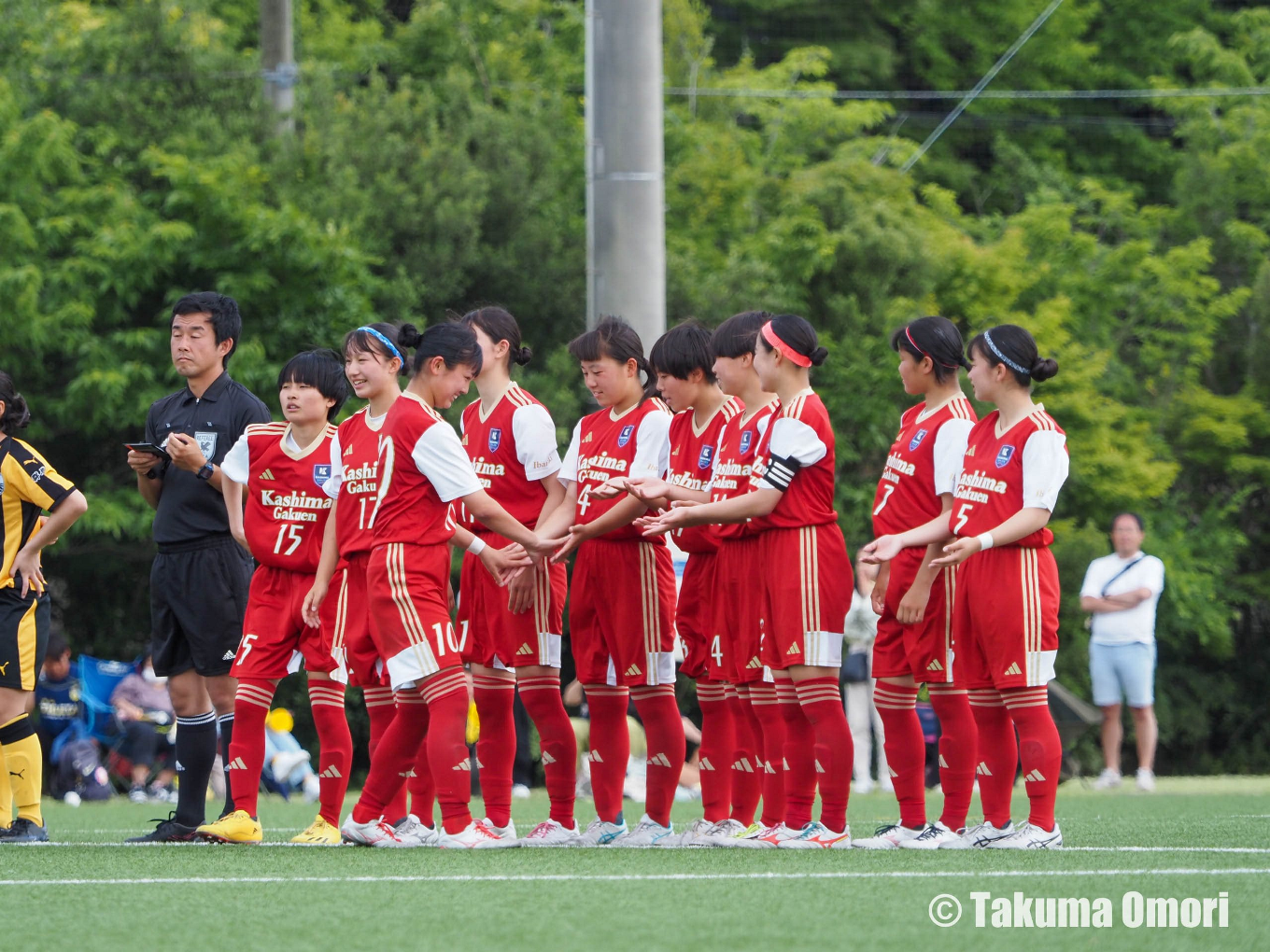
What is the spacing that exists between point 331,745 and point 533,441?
5.07ft

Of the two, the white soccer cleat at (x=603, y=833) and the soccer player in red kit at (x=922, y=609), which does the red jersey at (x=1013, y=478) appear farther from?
the white soccer cleat at (x=603, y=833)

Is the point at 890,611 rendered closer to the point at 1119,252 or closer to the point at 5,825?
the point at 5,825

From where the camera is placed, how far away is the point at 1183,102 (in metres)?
24.6

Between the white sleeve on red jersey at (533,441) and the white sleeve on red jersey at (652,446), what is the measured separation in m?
0.34

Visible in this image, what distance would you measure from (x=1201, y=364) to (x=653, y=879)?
19.3 m

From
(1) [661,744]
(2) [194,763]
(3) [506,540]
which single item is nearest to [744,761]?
(1) [661,744]

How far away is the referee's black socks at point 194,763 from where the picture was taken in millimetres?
6898

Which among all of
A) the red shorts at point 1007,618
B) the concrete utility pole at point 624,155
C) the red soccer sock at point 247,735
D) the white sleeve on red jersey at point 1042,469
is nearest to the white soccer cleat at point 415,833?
the red soccer sock at point 247,735

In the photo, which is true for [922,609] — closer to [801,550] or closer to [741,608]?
[801,550]

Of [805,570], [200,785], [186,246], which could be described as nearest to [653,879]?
[805,570]

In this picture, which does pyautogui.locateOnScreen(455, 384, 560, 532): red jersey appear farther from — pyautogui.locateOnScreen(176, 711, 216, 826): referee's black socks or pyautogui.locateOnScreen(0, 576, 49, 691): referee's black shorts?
pyautogui.locateOnScreen(0, 576, 49, 691): referee's black shorts

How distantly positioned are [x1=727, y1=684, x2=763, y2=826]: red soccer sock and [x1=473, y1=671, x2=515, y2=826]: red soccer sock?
93 centimetres

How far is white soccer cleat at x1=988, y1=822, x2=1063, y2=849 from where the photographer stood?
6.17m

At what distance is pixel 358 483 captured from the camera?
21.0 ft
